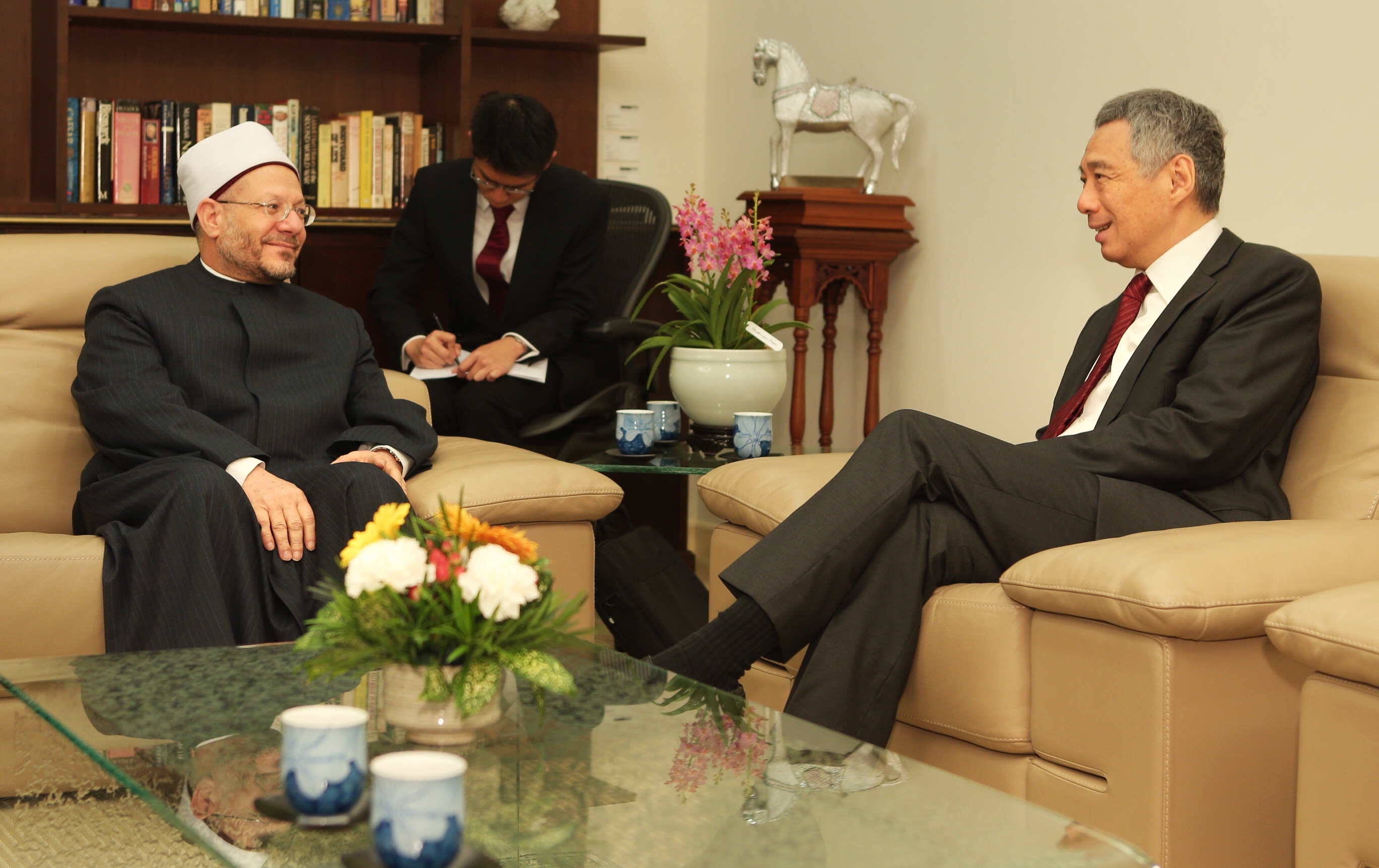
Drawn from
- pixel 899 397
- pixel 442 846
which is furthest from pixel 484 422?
pixel 442 846

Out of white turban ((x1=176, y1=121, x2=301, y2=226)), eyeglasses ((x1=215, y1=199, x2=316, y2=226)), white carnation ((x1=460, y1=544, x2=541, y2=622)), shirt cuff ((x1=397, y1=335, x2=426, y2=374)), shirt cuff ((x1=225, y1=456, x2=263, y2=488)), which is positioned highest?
white turban ((x1=176, y1=121, x2=301, y2=226))

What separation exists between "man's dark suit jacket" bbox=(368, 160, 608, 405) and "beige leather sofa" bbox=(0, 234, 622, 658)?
0.91 meters

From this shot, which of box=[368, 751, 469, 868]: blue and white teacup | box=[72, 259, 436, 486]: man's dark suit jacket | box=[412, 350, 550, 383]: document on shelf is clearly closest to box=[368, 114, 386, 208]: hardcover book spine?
box=[412, 350, 550, 383]: document on shelf

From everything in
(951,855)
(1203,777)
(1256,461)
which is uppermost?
(1256,461)

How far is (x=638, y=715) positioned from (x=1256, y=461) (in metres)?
1.14

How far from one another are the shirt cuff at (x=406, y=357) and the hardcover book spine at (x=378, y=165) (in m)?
0.79

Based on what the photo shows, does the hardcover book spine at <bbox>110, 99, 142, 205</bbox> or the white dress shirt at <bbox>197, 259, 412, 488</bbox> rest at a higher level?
the hardcover book spine at <bbox>110, 99, 142, 205</bbox>

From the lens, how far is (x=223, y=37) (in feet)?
13.8

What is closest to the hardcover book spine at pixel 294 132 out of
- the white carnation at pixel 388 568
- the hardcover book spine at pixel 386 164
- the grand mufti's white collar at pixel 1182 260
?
the hardcover book spine at pixel 386 164

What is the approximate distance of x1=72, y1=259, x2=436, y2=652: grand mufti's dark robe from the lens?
209cm

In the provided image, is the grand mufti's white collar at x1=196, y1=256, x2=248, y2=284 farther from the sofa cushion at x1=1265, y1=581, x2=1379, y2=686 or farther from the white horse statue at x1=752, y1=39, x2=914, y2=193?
the sofa cushion at x1=1265, y1=581, x2=1379, y2=686

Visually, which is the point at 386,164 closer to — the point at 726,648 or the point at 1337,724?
the point at 726,648

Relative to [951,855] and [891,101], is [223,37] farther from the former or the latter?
[951,855]

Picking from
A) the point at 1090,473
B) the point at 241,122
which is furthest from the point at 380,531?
the point at 241,122
